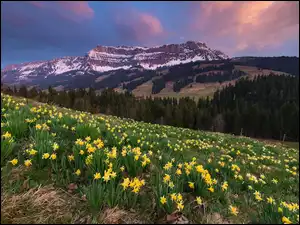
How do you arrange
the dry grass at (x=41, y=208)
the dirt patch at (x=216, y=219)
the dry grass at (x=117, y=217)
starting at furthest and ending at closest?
the dirt patch at (x=216, y=219) → the dry grass at (x=117, y=217) → the dry grass at (x=41, y=208)

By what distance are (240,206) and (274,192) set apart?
3.27 m

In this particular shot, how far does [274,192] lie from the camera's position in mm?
6895

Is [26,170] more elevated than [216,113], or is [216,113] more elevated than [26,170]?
[26,170]

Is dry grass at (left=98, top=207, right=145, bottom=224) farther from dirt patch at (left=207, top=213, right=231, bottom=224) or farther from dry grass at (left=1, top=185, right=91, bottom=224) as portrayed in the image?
dirt patch at (left=207, top=213, right=231, bottom=224)

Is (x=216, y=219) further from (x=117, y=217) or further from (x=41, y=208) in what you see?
(x=41, y=208)

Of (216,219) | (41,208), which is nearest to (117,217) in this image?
(41,208)

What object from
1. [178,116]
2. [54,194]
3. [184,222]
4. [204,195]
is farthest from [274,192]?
[178,116]

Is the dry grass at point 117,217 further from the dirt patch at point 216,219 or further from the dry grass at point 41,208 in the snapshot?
the dirt patch at point 216,219

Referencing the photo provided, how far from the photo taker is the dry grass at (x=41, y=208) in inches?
107

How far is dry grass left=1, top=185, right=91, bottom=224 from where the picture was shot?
273cm

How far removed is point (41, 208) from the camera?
297 centimetres

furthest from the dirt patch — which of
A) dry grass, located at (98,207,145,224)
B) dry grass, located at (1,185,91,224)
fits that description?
dry grass, located at (1,185,91,224)


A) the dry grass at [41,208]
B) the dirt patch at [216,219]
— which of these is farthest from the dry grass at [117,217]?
the dirt patch at [216,219]

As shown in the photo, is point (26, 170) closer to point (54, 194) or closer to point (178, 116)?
point (54, 194)
